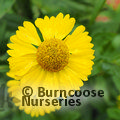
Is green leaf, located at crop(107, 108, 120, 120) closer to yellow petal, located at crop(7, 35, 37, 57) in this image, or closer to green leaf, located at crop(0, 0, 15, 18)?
yellow petal, located at crop(7, 35, 37, 57)

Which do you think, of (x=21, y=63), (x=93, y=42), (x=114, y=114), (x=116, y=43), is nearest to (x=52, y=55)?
(x=21, y=63)

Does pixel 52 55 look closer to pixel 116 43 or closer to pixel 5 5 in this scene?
pixel 5 5

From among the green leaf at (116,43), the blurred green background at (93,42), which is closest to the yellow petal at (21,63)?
the blurred green background at (93,42)

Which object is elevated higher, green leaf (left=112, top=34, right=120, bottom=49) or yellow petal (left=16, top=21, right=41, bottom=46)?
green leaf (left=112, top=34, right=120, bottom=49)

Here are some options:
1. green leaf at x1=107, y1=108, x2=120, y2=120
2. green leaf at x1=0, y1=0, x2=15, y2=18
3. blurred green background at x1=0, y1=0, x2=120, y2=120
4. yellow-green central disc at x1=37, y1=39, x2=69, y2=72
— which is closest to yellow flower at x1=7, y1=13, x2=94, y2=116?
yellow-green central disc at x1=37, y1=39, x2=69, y2=72

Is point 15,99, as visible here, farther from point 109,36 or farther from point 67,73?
point 109,36

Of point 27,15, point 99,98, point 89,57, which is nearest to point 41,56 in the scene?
point 89,57

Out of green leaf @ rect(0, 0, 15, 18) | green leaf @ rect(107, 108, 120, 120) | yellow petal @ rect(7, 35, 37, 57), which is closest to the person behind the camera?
yellow petal @ rect(7, 35, 37, 57)
